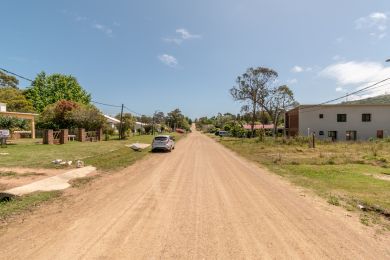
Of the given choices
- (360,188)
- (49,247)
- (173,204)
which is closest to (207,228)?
(173,204)

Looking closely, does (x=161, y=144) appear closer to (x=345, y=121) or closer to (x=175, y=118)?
(x=345, y=121)

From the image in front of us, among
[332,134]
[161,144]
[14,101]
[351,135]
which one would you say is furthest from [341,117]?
[14,101]

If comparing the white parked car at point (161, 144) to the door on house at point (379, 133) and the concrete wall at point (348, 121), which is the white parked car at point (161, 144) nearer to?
the concrete wall at point (348, 121)

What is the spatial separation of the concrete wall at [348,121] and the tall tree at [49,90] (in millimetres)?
53140

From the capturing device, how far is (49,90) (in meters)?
72.6

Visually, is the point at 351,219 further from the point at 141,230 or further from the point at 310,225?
the point at 141,230

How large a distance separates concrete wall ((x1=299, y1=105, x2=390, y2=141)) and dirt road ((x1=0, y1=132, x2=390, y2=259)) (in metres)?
49.0

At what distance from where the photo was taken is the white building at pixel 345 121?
182ft

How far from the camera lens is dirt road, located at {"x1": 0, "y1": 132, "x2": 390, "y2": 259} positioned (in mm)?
5465

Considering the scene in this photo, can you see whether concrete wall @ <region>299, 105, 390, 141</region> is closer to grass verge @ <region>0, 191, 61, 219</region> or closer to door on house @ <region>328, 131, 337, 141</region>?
door on house @ <region>328, 131, 337, 141</region>

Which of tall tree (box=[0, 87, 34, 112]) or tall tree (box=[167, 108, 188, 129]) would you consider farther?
tall tree (box=[167, 108, 188, 129])

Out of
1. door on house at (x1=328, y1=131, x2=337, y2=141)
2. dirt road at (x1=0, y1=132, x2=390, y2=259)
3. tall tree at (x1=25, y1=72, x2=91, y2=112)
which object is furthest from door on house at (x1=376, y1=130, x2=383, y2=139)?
tall tree at (x1=25, y1=72, x2=91, y2=112)

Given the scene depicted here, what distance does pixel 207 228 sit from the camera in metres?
6.79

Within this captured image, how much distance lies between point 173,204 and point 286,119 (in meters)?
64.6
